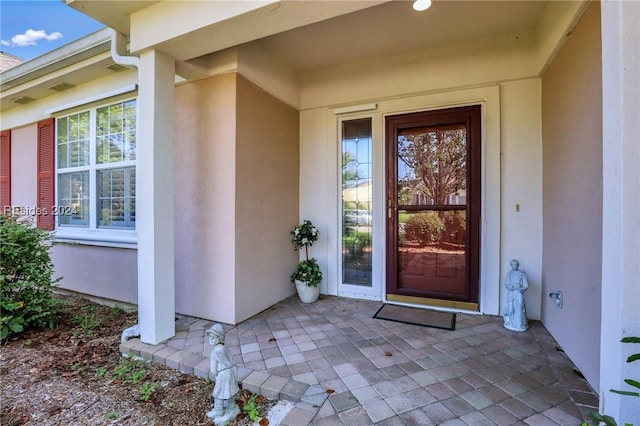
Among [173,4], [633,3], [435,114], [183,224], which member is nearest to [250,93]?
[173,4]

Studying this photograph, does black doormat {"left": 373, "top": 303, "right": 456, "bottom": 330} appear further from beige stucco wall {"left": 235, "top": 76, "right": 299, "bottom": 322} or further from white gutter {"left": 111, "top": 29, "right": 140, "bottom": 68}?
white gutter {"left": 111, "top": 29, "right": 140, "bottom": 68}

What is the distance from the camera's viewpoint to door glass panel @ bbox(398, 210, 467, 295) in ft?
10.3

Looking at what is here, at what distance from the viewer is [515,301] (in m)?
2.64

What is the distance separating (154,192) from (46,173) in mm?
3274

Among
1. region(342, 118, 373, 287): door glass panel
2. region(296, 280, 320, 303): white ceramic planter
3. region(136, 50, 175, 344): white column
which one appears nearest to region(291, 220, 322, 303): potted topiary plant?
region(296, 280, 320, 303): white ceramic planter

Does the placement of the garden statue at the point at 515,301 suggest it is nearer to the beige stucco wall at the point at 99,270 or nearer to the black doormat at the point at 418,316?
the black doormat at the point at 418,316

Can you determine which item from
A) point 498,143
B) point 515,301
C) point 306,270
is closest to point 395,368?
point 515,301

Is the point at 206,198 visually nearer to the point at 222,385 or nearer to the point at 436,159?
the point at 222,385

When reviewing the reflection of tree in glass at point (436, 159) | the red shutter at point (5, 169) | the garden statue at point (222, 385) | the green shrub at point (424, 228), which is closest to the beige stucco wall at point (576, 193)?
the reflection of tree in glass at point (436, 159)

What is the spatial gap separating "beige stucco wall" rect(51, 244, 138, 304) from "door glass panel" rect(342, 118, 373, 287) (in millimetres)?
2552

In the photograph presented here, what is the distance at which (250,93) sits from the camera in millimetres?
2910

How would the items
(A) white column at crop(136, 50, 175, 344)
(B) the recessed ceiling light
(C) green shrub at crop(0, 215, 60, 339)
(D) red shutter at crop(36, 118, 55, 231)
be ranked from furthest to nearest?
(D) red shutter at crop(36, 118, 55, 231) < (B) the recessed ceiling light < (C) green shrub at crop(0, 215, 60, 339) < (A) white column at crop(136, 50, 175, 344)

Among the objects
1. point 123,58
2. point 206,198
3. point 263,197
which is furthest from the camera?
point 263,197

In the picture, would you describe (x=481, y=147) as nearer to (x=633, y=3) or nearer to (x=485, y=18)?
(x=485, y=18)
